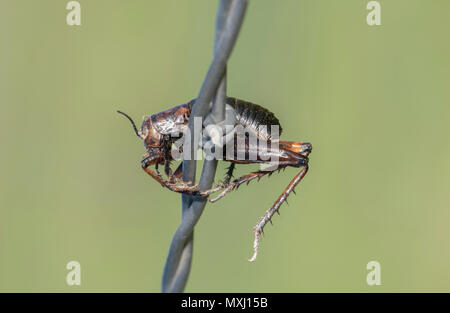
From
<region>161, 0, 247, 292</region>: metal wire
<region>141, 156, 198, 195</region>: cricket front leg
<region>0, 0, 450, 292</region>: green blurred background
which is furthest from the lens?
<region>0, 0, 450, 292</region>: green blurred background

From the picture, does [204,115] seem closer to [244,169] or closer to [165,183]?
[165,183]

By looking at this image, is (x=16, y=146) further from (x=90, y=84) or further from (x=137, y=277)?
(x=137, y=277)

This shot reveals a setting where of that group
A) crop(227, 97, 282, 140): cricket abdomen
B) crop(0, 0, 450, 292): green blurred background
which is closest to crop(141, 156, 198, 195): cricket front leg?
crop(227, 97, 282, 140): cricket abdomen

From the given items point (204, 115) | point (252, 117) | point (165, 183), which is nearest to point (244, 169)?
point (252, 117)

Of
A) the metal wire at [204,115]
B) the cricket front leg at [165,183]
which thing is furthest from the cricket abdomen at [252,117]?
the metal wire at [204,115]

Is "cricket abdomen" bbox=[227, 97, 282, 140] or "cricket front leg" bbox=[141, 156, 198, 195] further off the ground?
"cricket abdomen" bbox=[227, 97, 282, 140]

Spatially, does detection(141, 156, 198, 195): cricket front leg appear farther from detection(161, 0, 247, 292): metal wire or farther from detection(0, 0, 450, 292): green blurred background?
detection(0, 0, 450, 292): green blurred background

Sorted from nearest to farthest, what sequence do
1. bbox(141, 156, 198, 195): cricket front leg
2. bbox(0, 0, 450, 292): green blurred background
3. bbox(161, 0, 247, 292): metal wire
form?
bbox(161, 0, 247, 292): metal wire, bbox(141, 156, 198, 195): cricket front leg, bbox(0, 0, 450, 292): green blurred background
